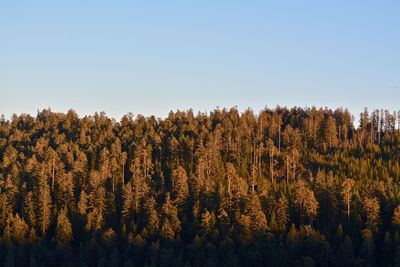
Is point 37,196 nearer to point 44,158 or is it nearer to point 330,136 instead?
point 44,158

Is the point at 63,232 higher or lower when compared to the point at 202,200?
lower

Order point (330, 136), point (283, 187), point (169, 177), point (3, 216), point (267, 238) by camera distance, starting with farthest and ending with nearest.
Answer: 1. point (330, 136)
2. point (169, 177)
3. point (283, 187)
4. point (3, 216)
5. point (267, 238)

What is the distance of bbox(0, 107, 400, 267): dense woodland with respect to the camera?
9762cm

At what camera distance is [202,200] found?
389ft

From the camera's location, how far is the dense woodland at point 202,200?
97.6 metres

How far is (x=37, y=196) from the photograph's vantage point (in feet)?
403

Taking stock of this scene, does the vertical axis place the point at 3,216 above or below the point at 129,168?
below

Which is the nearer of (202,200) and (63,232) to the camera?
(63,232)

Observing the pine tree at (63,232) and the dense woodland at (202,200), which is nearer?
the dense woodland at (202,200)

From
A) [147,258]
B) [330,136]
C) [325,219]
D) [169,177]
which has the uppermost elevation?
[330,136]

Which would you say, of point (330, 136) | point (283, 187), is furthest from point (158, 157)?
point (330, 136)

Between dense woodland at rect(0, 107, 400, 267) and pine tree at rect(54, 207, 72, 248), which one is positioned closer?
dense woodland at rect(0, 107, 400, 267)

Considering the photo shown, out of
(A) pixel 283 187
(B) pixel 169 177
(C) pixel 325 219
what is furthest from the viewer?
(B) pixel 169 177

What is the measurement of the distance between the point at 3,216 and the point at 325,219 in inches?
2392
